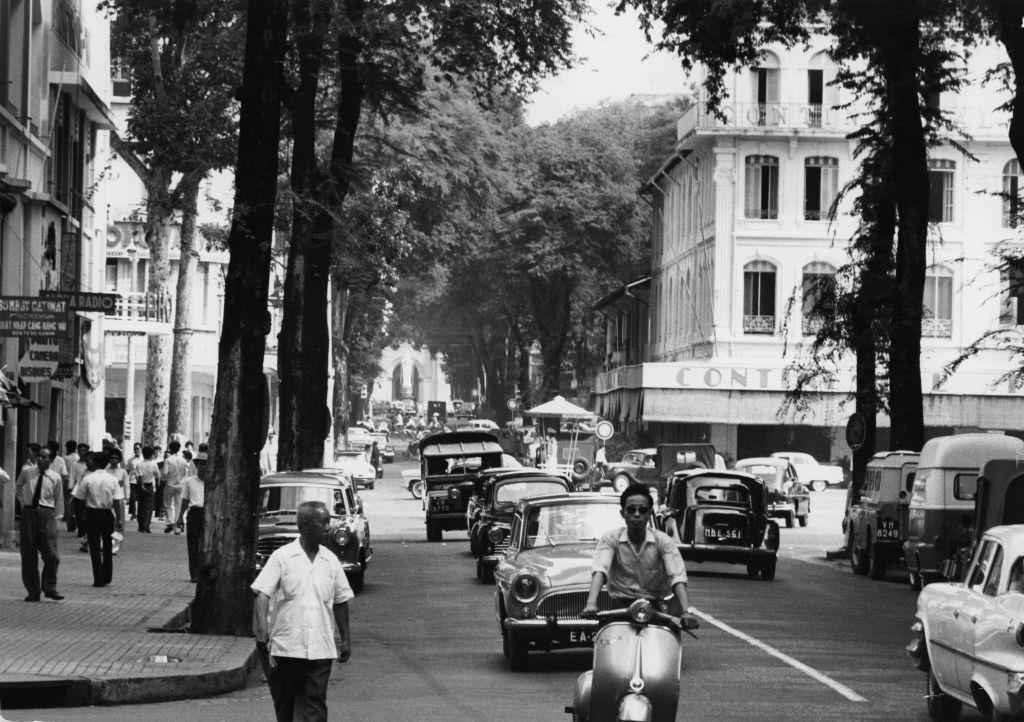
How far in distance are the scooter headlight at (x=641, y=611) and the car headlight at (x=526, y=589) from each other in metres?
6.31

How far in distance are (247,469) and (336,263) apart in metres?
22.1

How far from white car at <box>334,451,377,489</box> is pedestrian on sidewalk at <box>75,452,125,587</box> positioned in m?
42.3

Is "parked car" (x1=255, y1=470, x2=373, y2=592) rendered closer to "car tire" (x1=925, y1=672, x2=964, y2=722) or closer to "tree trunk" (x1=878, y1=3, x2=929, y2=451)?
"car tire" (x1=925, y1=672, x2=964, y2=722)

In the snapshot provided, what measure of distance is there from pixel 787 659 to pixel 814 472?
49.5 metres

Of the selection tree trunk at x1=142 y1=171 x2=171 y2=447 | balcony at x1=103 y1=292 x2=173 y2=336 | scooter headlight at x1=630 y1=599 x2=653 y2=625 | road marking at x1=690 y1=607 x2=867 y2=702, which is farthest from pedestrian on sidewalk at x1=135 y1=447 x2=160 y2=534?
scooter headlight at x1=630 y1=599 x2=653 y2=625

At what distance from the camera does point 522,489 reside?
103ft

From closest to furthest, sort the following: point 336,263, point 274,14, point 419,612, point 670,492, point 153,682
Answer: point 153,682 → point 274,14 → point 419,612 → point 670,492 → point 336,263

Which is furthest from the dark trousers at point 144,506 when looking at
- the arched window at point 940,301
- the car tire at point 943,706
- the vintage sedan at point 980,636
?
the arched window at point 940,301

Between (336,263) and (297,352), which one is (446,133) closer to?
(336,263)

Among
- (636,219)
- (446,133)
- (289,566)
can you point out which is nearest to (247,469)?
(289,566)

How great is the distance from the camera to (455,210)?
213ft

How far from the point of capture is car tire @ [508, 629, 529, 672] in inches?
669

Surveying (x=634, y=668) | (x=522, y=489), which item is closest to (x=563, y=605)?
(x=634, y=668)

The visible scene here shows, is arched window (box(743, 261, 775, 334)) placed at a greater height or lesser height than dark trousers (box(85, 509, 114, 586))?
greater
